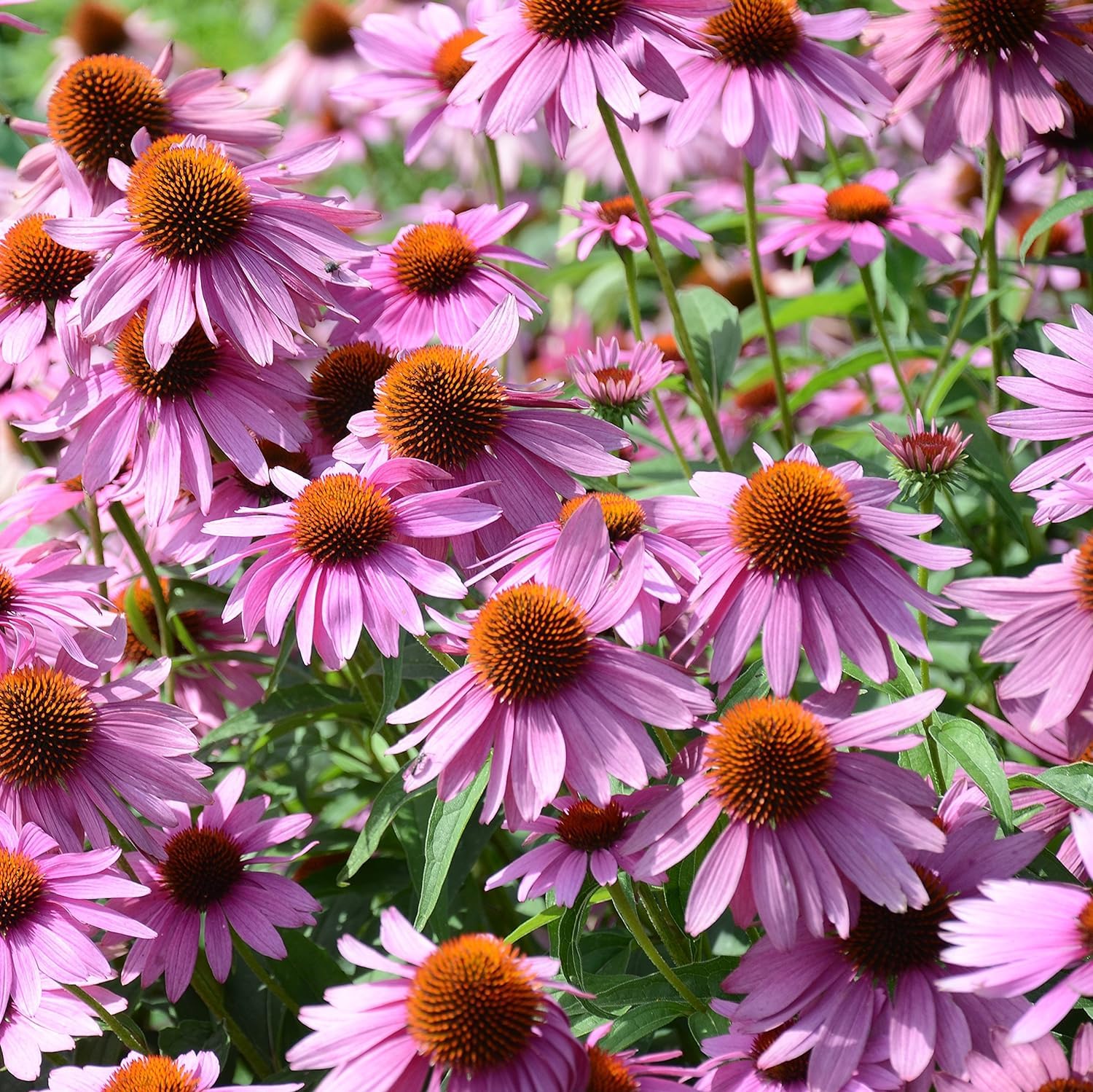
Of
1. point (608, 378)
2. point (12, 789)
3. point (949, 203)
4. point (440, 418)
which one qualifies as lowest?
point (12, 789)

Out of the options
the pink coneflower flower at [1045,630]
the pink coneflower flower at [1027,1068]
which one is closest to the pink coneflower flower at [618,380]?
the pink coneflower flower at [1045,630]

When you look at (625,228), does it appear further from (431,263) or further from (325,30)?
(325,30)

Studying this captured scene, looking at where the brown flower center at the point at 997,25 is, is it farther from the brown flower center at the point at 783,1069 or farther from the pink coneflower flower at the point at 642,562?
the brown flower center at the point at 783,1069

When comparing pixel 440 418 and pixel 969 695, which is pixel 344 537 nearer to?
pixel 440 418

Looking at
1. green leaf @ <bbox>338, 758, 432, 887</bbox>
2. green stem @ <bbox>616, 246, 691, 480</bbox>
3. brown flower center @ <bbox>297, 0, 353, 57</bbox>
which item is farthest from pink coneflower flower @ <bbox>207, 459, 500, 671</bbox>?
brown flower center @ <bbox>297, 0, 353, 57</bbox>

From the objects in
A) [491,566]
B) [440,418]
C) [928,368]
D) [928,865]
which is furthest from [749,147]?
[928,368]

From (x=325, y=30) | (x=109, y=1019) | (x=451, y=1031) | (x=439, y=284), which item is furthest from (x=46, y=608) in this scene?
(x=325, y=30)
